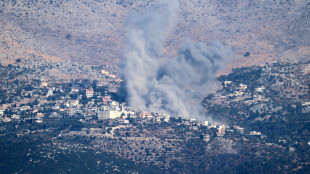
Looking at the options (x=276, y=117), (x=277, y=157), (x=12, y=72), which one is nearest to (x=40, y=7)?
(x=12, y=72)

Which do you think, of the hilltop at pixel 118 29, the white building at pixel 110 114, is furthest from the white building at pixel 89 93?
the hilltop at pixel 118 29

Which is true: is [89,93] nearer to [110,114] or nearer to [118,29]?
[110,114]

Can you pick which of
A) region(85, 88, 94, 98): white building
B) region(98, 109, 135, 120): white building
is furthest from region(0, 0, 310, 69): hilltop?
region(98, 109, 135, 120): white building

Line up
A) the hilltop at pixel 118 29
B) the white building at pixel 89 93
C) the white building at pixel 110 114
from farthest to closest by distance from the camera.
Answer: the hilltop at pixel 118 29 → the white building at pixel 89 93 → the white building at pixel 110 114

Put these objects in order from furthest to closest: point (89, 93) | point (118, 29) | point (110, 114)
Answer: point (118, 29) < point (89, 93) < point (110, 114)

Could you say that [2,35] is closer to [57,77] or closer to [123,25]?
[57,77]

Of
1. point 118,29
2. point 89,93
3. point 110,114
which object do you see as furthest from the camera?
point 118,29

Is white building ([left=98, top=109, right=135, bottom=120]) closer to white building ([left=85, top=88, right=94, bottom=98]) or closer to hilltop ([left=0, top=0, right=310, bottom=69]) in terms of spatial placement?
white building ([left=85, top=88, right=94, bottom=98])

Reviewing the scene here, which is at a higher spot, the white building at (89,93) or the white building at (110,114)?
the white building at (89,93)

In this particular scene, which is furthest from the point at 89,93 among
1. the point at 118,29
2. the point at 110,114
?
the point at 118,29

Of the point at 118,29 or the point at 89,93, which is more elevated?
the point at 118,29

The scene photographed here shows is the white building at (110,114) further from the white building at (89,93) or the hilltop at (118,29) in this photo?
the hilltop at (118,29)
